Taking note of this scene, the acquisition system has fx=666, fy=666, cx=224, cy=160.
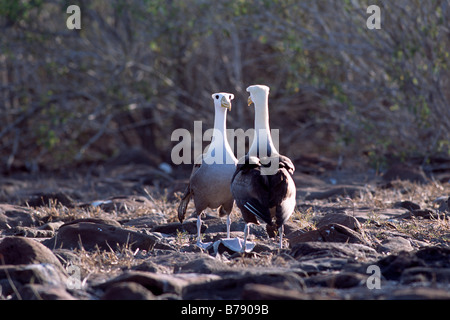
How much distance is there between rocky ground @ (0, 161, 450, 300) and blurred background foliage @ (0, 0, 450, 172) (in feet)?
5.83

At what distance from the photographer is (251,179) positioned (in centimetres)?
452

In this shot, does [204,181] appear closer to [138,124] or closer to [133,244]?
[133,244]

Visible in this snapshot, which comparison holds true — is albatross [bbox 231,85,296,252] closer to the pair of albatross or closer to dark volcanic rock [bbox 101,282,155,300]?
the pair of albatross

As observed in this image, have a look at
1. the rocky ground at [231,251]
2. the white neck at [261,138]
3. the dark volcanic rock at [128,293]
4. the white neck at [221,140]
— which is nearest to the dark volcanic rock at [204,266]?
the rocky ground at [231,251]

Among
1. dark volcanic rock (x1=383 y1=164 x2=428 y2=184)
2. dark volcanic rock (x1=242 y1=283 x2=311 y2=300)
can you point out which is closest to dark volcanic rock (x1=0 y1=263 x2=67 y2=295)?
dark volcanic rock (x1=242 y1=283 x2=311 y2=300)

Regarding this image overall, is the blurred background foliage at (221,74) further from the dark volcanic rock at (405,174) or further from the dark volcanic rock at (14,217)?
the dark volcanic rock at (14,217)

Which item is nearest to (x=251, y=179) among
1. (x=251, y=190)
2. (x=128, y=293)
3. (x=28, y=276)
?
(x=251, y=190)

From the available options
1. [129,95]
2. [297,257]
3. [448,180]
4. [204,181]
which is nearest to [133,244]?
[204,181]

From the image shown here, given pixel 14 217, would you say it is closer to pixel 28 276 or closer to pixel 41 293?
pixel 28 276

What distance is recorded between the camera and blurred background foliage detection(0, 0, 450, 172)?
8750 mm

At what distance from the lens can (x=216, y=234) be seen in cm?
548

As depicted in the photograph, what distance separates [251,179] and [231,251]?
22.2 inches

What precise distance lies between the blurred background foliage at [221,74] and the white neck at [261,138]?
12.2ft
